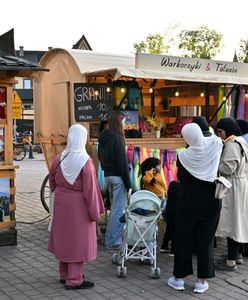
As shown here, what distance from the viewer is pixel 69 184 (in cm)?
544

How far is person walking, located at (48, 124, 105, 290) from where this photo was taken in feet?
17.7

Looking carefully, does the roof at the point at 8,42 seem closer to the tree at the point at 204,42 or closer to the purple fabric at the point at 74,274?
the purple fabric at the point at 74,274

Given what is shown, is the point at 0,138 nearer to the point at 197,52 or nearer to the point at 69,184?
the point at 69,184

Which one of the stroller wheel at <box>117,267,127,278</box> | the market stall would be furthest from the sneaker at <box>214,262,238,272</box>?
the market stall

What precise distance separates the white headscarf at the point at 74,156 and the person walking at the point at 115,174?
1697 mm

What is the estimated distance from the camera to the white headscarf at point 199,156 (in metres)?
5.36

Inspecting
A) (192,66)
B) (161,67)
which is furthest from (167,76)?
(192,66)

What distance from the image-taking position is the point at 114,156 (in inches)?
283


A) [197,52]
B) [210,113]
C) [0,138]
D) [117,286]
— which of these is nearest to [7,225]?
[0,138]

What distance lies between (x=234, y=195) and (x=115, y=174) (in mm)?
1749

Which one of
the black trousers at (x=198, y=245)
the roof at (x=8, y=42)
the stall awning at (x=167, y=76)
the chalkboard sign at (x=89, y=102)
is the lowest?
the black trousers at (x=198, y=245)

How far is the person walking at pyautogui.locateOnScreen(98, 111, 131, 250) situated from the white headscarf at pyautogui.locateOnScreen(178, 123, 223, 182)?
185cm

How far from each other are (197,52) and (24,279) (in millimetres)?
36273

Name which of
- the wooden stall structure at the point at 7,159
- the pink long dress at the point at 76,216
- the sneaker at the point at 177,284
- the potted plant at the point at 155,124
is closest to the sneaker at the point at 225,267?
the sneaker at the point at 177,284
